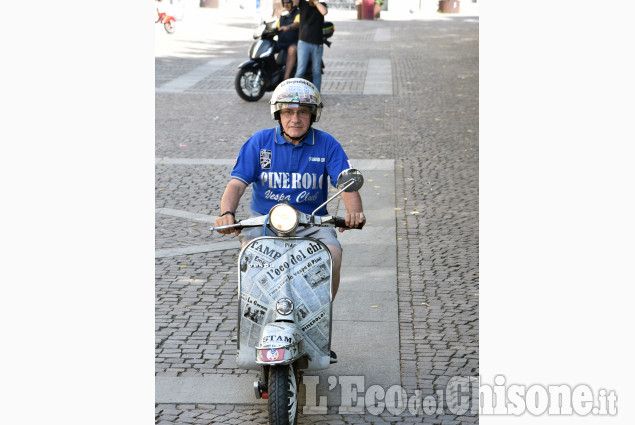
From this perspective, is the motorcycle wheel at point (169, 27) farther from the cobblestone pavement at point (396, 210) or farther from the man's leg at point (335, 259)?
the man's leg at point (335, 259)

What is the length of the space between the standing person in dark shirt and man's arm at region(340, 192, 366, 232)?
9.88 meters

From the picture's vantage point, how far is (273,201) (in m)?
4.91

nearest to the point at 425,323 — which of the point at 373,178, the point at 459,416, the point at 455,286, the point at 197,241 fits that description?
the point at 455,286

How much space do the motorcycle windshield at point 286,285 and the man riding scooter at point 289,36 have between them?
1106 centimetres

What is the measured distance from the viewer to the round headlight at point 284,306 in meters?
4.38

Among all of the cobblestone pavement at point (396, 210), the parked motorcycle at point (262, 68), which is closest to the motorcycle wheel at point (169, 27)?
the cobblestone pavement at point (396, 210)

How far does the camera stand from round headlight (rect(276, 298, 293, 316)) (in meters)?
4.38

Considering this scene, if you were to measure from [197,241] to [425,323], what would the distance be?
2515 millimetres

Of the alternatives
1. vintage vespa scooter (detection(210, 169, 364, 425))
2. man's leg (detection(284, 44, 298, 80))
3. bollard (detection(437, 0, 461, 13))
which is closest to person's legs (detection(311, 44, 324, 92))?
man's leg (detection(284, 44, 298, 80))

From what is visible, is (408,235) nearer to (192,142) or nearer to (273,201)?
(273,201)

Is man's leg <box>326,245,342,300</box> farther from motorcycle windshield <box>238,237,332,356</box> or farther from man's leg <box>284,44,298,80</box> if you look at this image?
man's leg <box>284,44,298,80</box>

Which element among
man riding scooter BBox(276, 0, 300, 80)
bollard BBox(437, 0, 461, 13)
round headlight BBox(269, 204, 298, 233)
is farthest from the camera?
bollard BBox(437, 0, 461, 13)

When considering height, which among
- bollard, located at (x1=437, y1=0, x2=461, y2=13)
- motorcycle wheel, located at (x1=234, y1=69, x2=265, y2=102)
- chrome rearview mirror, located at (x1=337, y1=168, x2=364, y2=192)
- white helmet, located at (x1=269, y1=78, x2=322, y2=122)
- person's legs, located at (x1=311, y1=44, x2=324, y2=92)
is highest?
bollard, located at (x1=437, y1=0, x2=461, y2=13)

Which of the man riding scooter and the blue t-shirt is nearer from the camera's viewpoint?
the blue t-shirt
